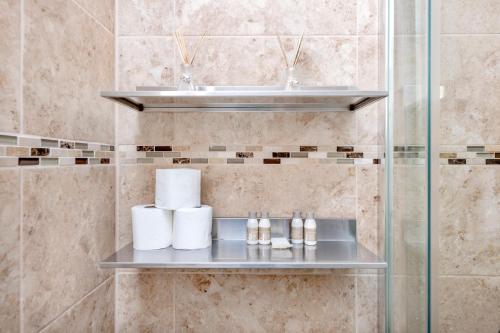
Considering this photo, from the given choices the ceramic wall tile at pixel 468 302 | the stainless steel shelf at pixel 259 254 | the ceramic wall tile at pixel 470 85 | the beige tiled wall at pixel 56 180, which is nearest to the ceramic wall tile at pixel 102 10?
the beige tiled wall at pixel 56 180

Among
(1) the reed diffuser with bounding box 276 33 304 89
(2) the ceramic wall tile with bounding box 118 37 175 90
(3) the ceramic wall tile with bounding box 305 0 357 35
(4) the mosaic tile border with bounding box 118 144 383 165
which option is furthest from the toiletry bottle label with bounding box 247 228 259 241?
(3) the ceramic wall tile with bounding box 305 0 357 35

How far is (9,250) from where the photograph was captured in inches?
23.1

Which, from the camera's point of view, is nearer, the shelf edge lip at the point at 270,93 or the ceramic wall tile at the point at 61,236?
the ceramic wall tile at the point at 61,236

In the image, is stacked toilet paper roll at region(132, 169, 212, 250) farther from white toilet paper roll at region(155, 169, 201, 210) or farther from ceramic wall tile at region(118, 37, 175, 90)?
ceramic wall tile at region(118, 37, 175, 90)

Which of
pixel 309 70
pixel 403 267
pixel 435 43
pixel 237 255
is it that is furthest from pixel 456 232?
pixel 309 70

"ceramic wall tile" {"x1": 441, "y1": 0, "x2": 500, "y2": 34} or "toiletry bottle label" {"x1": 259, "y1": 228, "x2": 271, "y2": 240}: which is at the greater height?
"ceramic wall tile" {"x1": 441, "y1": 0, "x2": 500, "y2": 34}

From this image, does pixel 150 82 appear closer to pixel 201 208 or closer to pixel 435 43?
pixel 201 208

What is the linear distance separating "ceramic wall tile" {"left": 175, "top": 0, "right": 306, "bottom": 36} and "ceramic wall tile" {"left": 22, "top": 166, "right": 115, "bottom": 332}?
58cm

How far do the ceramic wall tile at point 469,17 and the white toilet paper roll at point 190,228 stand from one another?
743 millimetres

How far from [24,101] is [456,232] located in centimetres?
97

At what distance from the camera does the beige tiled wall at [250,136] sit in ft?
3.36

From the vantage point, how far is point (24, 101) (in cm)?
63

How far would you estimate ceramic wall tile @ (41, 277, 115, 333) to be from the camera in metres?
0.75

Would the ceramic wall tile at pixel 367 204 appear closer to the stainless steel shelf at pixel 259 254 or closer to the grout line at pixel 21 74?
the stainless steel shelf at pixel 259 254
